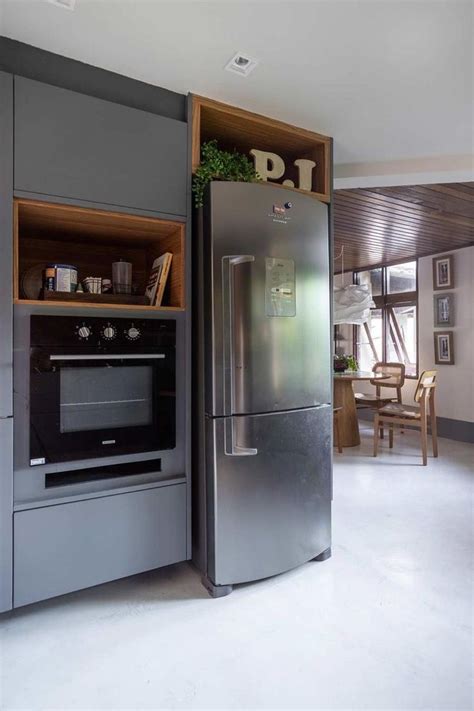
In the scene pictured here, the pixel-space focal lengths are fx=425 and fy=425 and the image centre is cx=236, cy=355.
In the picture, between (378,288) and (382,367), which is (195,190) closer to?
(382,367)

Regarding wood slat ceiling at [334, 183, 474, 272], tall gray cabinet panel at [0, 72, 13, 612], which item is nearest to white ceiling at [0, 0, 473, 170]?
tall gray cabinet panel at [0, 72, 13, 612]

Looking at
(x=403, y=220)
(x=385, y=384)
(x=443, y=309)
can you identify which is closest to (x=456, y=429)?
(x=385, y=384)

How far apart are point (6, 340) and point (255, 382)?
1.12 meters

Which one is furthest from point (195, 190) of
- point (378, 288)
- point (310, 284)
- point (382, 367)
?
point (378, 288)

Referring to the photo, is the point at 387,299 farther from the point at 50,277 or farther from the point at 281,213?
the point at 50,277

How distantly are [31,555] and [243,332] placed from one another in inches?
53.5

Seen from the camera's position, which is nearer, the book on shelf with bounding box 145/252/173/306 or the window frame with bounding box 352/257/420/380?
the book on shelf with bounding box 145/252/173/306

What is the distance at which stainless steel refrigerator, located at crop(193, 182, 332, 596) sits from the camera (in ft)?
6.79

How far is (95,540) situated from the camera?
1.96 m

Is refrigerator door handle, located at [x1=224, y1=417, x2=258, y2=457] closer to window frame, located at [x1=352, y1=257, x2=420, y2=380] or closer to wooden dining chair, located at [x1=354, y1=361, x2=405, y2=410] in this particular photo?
wooden dining chair, located at [x1=354, y1=361, x2=405, y2=410]

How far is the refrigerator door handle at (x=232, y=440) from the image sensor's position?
2072 mm

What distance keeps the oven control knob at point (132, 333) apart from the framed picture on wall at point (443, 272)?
16.8 feet

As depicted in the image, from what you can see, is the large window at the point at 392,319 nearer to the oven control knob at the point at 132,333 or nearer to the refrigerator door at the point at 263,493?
the refrigerator door at the point at 263,493

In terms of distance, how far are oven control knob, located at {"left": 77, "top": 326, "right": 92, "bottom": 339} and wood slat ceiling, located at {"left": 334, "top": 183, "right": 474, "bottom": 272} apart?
2.57 metres
